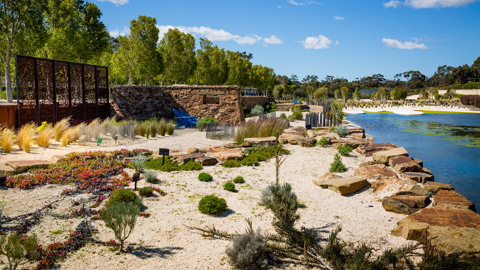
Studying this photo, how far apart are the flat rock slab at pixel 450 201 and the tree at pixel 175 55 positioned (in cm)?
2513

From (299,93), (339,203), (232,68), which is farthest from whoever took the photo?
(299,93)

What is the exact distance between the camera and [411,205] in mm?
4801

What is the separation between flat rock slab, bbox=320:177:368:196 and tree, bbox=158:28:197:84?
2381 cm

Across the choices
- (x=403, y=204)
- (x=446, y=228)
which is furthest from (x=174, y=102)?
(x=446, y=228)

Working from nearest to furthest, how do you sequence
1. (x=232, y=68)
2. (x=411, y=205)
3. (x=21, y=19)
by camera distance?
1. (x=411, y=205)
2. (x=21, y=19)
3. (x=232, y=68)

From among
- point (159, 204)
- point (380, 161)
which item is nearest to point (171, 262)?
point (159, 204)

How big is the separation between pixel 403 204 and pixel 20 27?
20837 millimetres

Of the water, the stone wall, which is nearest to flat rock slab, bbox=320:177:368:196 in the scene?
the water

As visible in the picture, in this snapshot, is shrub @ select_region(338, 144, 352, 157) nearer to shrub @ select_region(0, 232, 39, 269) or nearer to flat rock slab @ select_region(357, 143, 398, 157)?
flat rock slab @ select_region(357, 143, 398, 157)

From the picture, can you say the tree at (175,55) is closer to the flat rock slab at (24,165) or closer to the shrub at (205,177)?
the flat rock slab at (24,165)

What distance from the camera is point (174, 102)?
15109mm

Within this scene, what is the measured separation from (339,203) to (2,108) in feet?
32.9

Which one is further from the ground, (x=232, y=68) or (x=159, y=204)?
(x=232, y=68)

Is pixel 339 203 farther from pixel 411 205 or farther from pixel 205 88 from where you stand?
pixel 205 88
